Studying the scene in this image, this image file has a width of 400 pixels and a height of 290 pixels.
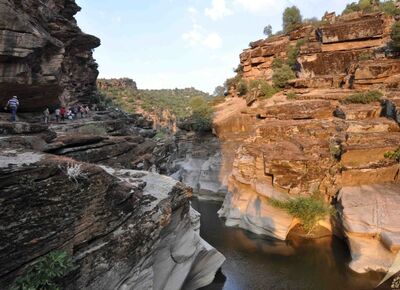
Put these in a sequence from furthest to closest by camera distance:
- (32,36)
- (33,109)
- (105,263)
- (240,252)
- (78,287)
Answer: (240,252) < (33,109) < (32,36) < (105,263) < (78,287)

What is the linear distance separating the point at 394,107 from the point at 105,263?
20.0 m

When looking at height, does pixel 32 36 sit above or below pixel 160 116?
above

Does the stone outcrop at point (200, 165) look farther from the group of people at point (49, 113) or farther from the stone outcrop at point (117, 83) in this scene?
the stone outcrop at point (117, 83)

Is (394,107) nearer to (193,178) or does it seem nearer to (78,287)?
(193,178)

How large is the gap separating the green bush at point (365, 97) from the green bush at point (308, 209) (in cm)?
892

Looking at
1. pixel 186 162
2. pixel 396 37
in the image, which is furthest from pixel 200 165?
pixel 396 37

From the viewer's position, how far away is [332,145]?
21.5 m

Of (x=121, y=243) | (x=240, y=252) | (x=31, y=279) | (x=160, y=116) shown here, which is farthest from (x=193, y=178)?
(x=160, y=116)

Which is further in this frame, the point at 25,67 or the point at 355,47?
the point at 355,47

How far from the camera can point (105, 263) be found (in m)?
8.92

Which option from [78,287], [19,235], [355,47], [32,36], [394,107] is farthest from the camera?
[355,47]

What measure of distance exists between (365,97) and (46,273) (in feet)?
77.4

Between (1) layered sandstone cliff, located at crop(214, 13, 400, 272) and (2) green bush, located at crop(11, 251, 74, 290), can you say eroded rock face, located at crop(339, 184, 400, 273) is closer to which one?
(1) layered sandstone cliff, located at crop(214, 13, 400, 272)

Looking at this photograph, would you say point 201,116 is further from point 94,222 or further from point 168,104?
point 168,104
